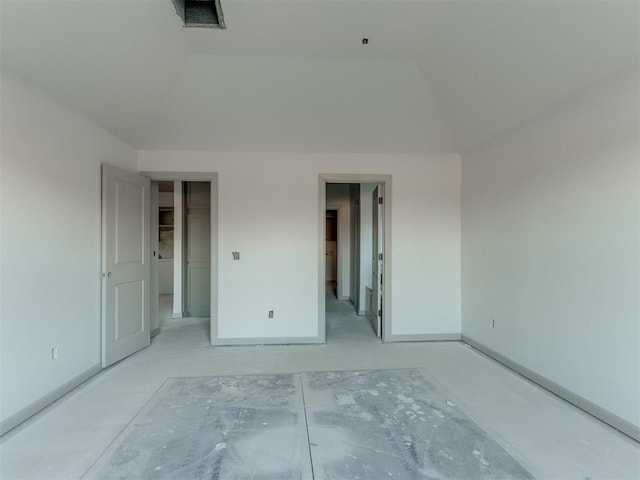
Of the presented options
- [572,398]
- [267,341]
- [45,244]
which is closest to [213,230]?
[267,341]

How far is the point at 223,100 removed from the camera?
3.38 meters

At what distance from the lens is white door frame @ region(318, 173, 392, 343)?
405cm

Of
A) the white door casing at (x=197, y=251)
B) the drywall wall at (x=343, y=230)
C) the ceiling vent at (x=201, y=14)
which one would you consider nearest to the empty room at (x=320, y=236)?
the ceiling vent at (x=201, y=14)

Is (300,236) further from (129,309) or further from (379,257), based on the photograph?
(129,309)

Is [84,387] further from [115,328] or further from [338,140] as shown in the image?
[338,140]

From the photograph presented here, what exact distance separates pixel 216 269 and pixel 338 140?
83.5 inches

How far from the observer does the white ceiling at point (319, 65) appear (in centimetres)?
213

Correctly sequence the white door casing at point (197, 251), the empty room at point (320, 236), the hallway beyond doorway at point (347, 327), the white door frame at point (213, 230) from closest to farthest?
the empty room at point (320, 236) → the white door frame at point (213, 230) → the hallway beyond doorway at point (347, 327) → the white door casing at point (197, 251)

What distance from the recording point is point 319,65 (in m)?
3.08

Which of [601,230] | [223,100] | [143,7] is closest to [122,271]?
[223,100]

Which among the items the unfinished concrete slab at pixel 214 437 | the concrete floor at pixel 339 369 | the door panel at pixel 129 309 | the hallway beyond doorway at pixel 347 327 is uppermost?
the door panel at pixel 129 309

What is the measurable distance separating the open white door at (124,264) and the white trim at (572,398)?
390 centimetres

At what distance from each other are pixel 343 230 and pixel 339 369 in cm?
442

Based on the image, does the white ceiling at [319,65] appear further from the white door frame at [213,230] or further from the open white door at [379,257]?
the open white door at [379,257]
